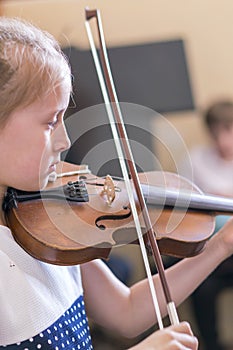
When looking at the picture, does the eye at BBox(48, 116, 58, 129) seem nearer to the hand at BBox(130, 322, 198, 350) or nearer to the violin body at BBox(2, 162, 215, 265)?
the violin body at BBox(2, 162, 215, 265)

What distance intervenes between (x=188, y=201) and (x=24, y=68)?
399mm

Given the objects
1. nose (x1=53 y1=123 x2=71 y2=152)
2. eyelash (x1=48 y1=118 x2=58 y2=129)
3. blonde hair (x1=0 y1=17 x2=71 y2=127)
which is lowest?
nose (x1=53 y1=123 x2=71 y2=152)

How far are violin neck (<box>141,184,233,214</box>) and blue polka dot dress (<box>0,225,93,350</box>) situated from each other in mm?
225

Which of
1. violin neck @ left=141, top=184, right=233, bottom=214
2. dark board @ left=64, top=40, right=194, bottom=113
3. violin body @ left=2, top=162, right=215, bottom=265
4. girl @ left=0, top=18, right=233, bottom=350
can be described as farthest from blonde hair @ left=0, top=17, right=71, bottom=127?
dark board @ left=64, top=40, right=194, bottom=113

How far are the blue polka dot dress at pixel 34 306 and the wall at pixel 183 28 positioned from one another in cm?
218

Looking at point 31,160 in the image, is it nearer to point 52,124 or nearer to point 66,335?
point 52,124

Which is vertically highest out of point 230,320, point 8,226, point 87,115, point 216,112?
point 8,226

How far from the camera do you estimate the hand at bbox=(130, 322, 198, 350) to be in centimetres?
74

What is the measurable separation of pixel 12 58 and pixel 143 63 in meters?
1.98

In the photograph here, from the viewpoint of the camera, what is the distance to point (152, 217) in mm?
1065

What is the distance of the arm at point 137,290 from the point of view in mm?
1080

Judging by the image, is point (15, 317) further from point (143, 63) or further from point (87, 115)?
point (143, 63)

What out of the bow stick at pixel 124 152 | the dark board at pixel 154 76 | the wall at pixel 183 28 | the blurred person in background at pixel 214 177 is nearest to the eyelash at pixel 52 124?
the bow stick at pixel 124 152

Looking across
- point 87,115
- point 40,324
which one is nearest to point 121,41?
point 87,115
